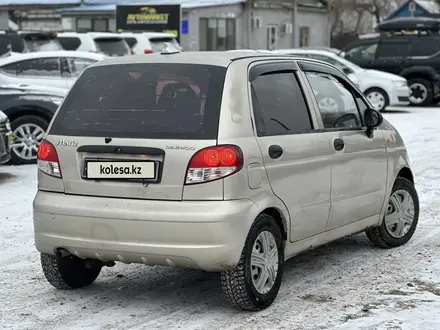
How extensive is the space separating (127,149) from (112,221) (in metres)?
0.44

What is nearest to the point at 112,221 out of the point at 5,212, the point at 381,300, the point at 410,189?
the point at 381,300

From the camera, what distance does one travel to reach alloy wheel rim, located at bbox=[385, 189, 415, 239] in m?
7.11

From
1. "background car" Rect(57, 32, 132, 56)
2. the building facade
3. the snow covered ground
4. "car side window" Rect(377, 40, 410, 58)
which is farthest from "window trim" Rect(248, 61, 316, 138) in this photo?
the building facade

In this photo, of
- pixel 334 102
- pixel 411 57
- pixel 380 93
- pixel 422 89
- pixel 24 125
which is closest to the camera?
pixel 334 102

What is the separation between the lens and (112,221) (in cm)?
516

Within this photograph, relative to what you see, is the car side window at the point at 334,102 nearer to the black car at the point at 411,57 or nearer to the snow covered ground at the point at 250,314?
the snow covered ground at the point at 250,314

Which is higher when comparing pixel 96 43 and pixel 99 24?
pixel 96 43

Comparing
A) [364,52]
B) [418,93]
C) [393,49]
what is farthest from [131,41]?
[418,93]

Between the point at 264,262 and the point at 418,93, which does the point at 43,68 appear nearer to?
the point at 418,93

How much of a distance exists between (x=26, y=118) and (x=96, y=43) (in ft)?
32.5

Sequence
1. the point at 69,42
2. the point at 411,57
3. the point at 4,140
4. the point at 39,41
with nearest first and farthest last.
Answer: the point at 4,140 < the point at 39,41 < the point at 69,42 < the point at 411,57

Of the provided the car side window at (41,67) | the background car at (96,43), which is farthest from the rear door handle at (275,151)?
the background car at (96,43)

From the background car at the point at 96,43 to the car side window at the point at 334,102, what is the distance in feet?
49.8

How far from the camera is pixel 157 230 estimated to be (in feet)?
16.5
